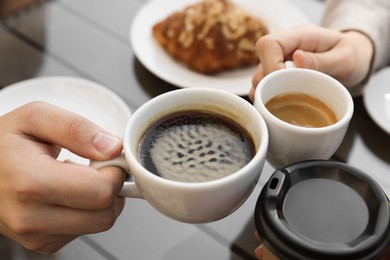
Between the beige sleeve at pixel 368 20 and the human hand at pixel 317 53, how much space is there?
36 millimetres

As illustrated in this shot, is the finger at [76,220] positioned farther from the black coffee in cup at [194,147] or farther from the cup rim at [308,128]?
the cup rim at [308,128]

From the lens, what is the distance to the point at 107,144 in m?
0.49

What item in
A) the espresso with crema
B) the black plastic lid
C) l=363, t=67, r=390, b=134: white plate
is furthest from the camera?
l=363, t=67, r=390, b=134: white plate

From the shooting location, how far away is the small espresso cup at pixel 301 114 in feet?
1.68

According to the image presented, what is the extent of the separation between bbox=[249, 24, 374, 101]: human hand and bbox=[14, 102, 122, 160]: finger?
0.82ft

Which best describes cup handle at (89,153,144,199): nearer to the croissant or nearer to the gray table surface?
the gray table surface

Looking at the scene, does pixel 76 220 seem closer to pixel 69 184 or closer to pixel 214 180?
A: pixel 69 184

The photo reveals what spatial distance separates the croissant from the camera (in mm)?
944

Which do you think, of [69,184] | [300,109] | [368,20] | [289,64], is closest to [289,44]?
→ [289,64]

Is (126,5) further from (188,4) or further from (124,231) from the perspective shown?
(124,231)

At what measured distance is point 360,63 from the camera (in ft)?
2.54

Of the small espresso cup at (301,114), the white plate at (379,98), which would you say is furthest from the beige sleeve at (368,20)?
the small espresso cup at (301,114)

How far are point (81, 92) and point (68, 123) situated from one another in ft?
1.14

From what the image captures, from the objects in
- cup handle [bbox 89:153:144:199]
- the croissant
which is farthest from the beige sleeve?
cup handle [bbox 89:153:144:199]
